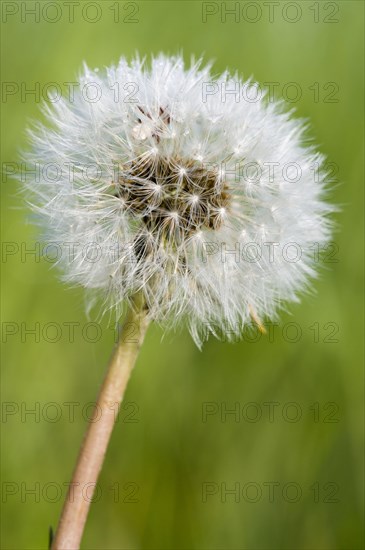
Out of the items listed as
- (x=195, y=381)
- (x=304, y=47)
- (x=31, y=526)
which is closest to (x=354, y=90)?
(x=304, y=47)

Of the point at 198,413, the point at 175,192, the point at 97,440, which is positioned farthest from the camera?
the point at 198,413

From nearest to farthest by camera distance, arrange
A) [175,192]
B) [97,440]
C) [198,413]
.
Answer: [97,440] < [175,192] < [198,413]

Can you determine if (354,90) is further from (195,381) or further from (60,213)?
(60,213)

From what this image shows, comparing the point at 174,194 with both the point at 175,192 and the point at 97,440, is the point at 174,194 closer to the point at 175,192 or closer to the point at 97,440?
the point at 175,192

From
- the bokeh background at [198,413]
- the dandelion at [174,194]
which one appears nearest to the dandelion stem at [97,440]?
the dandelion at [174,194]

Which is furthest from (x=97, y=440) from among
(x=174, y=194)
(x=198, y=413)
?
(x=198, y=413)

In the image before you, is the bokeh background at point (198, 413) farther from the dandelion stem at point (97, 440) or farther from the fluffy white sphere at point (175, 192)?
the dandelion stem at point (97, 440)
